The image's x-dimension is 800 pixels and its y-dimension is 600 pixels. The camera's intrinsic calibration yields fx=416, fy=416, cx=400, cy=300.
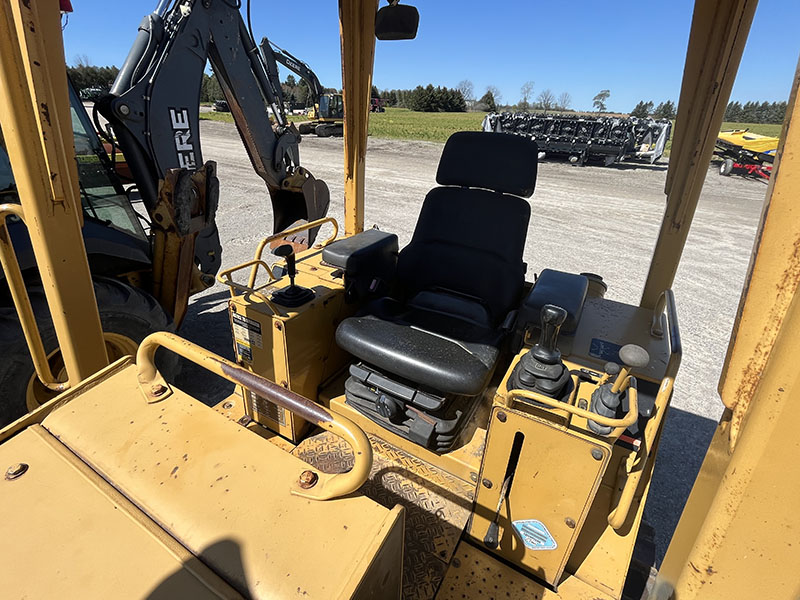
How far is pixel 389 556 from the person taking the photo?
1.00m

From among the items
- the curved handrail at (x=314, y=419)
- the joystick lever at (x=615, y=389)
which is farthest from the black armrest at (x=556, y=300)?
the curved handrail at (x=314, y=419)

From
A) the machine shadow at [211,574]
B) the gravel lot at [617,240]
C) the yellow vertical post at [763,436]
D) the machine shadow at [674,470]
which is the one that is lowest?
the machine shadow at [674,470]

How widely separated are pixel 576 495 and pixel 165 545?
1.20m

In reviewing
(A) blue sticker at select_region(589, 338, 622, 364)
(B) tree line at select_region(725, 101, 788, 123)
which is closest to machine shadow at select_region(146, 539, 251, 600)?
(A) blue sticker at select_region(589, 338, 622, 364)

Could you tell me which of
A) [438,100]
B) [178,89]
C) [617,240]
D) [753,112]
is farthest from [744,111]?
[178,89]

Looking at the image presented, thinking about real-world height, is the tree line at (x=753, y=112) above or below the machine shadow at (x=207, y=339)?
above

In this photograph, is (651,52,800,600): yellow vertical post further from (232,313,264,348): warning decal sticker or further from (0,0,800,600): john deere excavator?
(232,313,264,348): warning decal sticker

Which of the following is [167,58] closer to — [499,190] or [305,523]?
[499,190]

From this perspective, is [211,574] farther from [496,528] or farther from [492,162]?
[492,162]

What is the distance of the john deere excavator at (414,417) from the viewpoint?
678 mm

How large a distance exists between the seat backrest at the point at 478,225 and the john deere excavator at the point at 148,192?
148 cm

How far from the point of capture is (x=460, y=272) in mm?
2502

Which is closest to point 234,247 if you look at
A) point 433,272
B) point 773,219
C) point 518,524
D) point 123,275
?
point 123,275

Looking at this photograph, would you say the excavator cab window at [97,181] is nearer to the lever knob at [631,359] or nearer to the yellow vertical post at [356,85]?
the yellow vertical post at [356,85]
